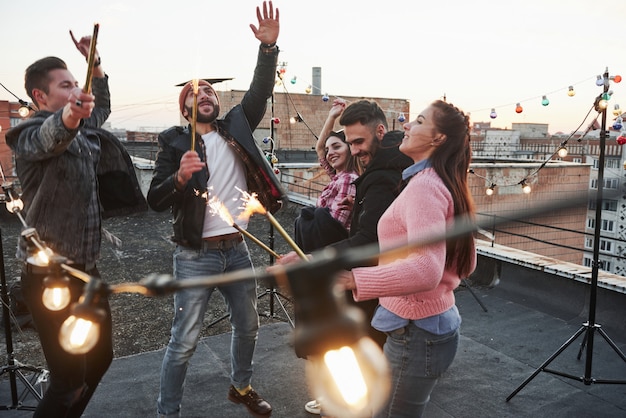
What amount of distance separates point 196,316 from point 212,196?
0.78m

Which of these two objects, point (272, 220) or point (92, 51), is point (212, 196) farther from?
point (272, 220)

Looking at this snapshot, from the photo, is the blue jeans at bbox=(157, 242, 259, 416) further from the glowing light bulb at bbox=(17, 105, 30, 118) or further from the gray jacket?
the glowing light bulb at bbox=(17, 105, 30, 118)

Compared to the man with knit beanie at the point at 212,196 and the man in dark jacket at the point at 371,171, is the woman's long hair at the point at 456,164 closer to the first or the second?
the man in dark jacket at the point at 371,171

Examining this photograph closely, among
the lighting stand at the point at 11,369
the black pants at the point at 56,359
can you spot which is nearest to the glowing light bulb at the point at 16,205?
the black pants at the point at 56,359

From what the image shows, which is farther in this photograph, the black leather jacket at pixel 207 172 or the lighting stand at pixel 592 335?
the lighting stand at pixel 592 335

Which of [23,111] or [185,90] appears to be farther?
[23,111]

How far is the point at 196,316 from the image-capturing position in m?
Result: 2.86

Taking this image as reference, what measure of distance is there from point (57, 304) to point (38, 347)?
3.70 metres

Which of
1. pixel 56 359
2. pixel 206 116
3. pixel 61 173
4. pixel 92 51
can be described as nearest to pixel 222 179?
pixel 206 116

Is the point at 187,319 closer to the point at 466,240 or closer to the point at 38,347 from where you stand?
the point at 466,240

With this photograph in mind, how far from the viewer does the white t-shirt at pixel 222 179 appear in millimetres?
2967

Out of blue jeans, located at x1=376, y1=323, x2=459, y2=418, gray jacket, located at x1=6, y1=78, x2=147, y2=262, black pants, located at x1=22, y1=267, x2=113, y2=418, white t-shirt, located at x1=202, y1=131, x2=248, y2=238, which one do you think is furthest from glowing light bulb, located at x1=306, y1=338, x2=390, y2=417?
white t-shirt, located at x1=202, y1=131, x2=248, y2=238

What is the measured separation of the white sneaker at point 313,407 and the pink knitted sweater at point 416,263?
5.50 ft

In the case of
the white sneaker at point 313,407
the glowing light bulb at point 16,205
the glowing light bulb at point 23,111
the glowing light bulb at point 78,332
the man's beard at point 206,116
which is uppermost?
the glowing light bulb at point 23,111
